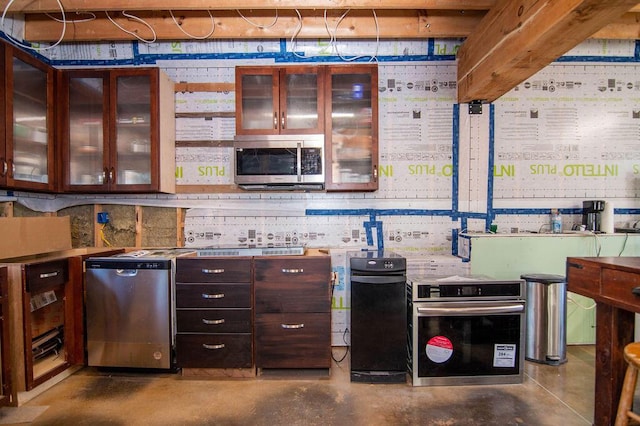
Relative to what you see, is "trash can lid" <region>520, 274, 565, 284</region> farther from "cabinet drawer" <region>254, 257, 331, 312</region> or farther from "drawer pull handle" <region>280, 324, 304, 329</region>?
"drawer pull handle" <region>280, 324, 304, 329</region>

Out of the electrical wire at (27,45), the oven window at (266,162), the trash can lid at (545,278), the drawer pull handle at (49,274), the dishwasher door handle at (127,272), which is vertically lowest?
the trash can lid at (545,278)

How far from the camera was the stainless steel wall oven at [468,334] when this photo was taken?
7.48 ft

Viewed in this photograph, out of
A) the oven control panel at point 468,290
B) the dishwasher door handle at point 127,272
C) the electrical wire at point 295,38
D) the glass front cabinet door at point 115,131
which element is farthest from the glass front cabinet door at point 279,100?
the oven control panel at point 468,290

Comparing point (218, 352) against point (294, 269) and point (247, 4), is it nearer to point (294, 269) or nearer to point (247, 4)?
point (294, 269)

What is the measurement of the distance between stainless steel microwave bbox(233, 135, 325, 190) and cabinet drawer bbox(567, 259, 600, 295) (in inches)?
67.1

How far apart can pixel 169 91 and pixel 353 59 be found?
1.71 meters

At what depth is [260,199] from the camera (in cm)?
303

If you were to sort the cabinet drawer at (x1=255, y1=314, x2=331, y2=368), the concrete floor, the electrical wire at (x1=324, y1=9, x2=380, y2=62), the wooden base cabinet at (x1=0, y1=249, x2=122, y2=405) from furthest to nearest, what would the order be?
1. the electrical wire at (x1=324, y1=9, x2=380, y2=62)
2. the cabinet drawer at (x1=255, y1=314, x2=331, y2=368)
3. the wooden base cabinet at (x1=0, y1=249, x2=122, y2=405)
4. the concrete floor

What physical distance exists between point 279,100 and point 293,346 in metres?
1.97

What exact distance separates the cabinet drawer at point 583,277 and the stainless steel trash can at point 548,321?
96cm

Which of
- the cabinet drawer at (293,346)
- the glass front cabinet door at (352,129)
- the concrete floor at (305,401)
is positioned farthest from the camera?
the glass front cabinet door at (352,129)

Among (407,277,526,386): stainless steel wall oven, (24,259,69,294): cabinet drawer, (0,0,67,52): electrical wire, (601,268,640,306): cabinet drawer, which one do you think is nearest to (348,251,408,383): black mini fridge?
(407,277,526,386): stainless steel wall oven

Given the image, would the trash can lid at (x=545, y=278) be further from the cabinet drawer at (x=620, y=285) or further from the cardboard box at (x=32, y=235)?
the cardboard box at (x=32, y=235)

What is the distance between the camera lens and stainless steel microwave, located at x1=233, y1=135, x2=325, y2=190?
2.58 meters
